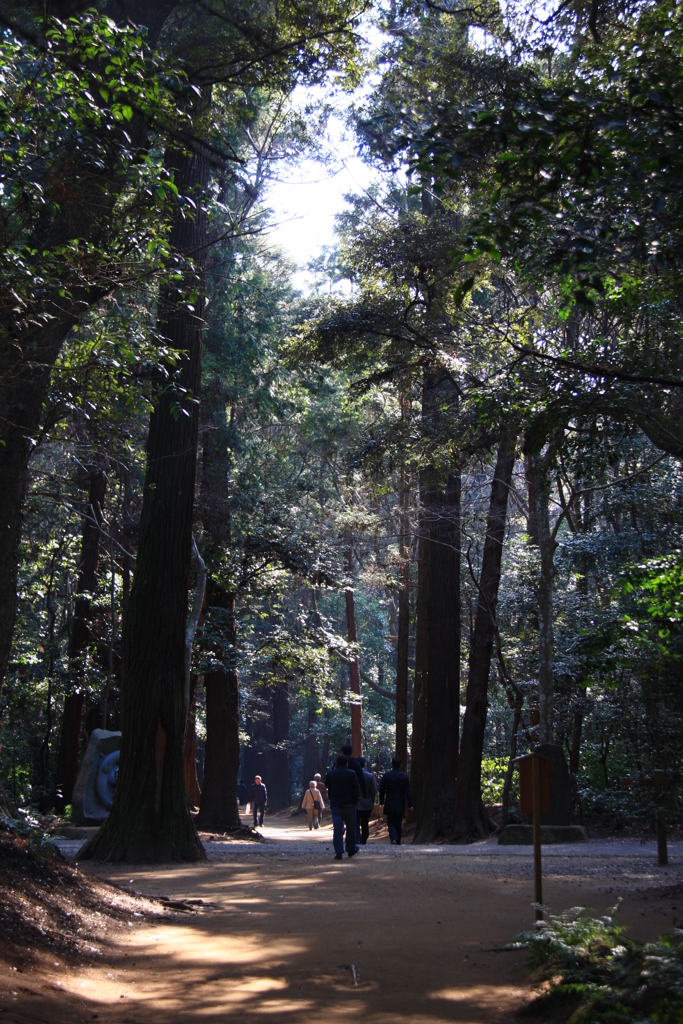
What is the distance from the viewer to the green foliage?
13.9 ft

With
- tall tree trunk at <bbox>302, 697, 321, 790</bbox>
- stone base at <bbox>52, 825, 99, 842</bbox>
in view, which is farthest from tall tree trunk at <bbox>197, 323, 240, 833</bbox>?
tall tree trunk at <bbox>302, 697, 321, 790</bbox>

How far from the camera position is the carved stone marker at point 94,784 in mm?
18786

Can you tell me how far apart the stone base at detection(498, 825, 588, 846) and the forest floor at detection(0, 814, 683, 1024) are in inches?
185

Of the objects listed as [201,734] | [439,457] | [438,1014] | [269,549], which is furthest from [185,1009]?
[201,734]

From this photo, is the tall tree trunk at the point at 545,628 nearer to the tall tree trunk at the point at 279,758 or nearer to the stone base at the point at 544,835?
the stone base at the point at 544,835

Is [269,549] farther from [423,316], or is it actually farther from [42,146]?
[42,146]

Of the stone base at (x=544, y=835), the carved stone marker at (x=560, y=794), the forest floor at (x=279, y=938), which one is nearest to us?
the forest floor at (x=279, y=938)

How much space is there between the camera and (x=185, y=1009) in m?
5.06

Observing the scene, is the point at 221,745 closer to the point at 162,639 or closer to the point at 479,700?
the point at 479,700

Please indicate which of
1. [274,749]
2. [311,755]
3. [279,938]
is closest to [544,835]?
[279,938]

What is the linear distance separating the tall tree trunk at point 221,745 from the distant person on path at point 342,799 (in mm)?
6597

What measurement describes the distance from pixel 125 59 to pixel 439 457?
6254 millimetres

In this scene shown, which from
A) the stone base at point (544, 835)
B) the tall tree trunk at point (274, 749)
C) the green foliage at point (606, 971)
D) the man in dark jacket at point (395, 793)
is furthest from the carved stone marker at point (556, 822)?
the tall tree trunk at point (274, 749)

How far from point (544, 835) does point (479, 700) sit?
2.84 metres
